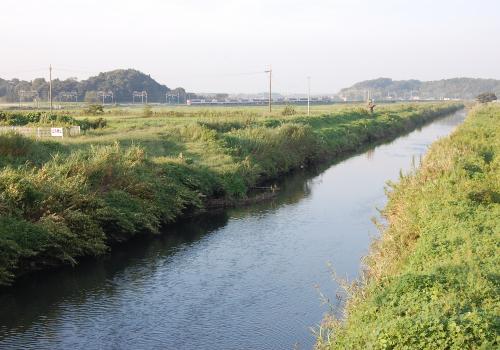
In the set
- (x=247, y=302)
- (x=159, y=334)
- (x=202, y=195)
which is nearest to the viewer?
(x=159, y=334)

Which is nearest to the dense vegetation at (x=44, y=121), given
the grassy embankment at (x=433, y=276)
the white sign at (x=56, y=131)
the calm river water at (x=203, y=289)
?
the white sign at (x=56, y=131)

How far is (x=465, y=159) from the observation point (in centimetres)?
2206

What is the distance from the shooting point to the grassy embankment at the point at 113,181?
16.1 m

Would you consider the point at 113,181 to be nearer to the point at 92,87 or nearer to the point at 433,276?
the point at 433,276

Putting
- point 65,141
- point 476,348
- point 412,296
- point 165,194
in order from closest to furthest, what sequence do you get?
point 476,348, point 412,296, point 165,194, point 65,141

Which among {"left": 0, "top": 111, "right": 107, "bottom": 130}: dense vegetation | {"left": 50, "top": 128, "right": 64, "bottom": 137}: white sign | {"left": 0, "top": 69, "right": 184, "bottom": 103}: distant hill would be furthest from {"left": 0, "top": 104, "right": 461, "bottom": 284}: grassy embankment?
{"left": 0, "top": 69, "right": 184, "bottom": 103}: distant hill

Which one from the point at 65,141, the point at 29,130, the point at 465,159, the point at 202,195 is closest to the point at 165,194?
the point at 202,195

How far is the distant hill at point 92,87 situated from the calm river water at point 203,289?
9815 centimetres

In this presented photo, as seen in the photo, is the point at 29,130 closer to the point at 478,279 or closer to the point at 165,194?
the point at 165,194

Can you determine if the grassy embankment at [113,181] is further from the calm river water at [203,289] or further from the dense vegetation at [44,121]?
the dense vegetation at [44,121]

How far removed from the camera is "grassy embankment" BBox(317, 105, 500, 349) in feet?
25.2

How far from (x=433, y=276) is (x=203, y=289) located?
6884mm

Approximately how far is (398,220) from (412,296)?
6.36 metres

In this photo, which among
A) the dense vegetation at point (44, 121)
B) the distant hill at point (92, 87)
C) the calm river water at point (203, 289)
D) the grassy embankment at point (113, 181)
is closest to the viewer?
the calm river water at point (203, 289)
